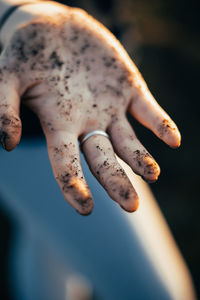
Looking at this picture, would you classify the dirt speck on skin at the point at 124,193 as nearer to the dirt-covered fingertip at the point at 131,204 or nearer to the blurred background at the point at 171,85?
the dirt-covered fingertip at the point at 131,204

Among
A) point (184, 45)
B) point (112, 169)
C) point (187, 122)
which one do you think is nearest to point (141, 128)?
point (187, 122)

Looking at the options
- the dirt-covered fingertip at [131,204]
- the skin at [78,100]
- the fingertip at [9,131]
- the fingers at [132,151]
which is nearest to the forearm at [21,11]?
the skin at [78,100]

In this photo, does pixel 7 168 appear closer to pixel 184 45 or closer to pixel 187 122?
pixel 187 122

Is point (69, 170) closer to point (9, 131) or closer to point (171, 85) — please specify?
point (9, 131)

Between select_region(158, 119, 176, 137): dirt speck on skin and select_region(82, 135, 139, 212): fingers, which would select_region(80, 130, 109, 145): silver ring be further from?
select_region(158, 119, 176, 137): dirt speck on skin

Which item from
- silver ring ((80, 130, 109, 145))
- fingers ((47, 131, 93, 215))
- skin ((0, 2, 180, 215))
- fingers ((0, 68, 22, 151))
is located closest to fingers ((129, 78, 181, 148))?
skin ((0, 2, 180, 215))

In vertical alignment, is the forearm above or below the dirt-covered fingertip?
above

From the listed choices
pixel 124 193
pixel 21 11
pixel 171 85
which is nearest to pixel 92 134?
pixel 124 193

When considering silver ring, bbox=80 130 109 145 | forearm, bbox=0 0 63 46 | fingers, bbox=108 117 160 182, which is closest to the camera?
fingers, bbox=108 117 160 182
